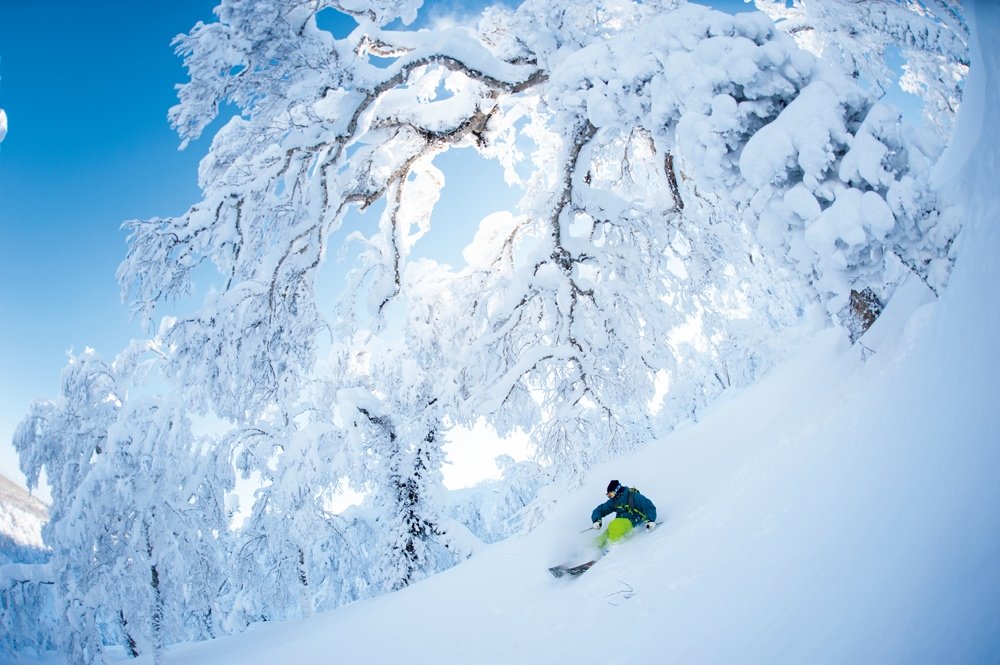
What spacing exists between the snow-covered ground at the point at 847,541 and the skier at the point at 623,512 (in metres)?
0.29

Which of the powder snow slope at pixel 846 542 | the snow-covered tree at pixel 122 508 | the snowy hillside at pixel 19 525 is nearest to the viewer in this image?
the powder snow slope at pixel 846 542

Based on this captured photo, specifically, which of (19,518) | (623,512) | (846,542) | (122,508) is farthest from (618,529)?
(19,518)

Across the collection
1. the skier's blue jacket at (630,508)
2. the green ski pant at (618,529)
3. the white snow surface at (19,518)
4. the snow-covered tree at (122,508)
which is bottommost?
the green ski pant at (618,529)

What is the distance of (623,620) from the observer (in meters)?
2.83

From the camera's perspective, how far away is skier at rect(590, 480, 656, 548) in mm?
4758

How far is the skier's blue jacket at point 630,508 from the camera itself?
475 cm

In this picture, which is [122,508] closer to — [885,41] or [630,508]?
[630,508]

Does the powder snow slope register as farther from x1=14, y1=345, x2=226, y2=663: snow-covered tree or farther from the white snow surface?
the white snow surface

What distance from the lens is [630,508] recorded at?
500 cm

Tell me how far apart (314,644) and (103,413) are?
10.6 meters

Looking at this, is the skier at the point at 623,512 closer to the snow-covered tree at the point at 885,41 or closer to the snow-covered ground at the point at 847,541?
the snow-covered ground at the point at 847,541

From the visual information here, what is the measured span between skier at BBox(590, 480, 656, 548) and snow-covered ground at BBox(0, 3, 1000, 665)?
288 millimetres

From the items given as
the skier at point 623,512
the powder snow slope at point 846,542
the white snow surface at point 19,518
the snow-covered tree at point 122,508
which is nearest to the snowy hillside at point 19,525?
the white snow surface at point 19,518

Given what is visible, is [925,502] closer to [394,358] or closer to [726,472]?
[726,472]
